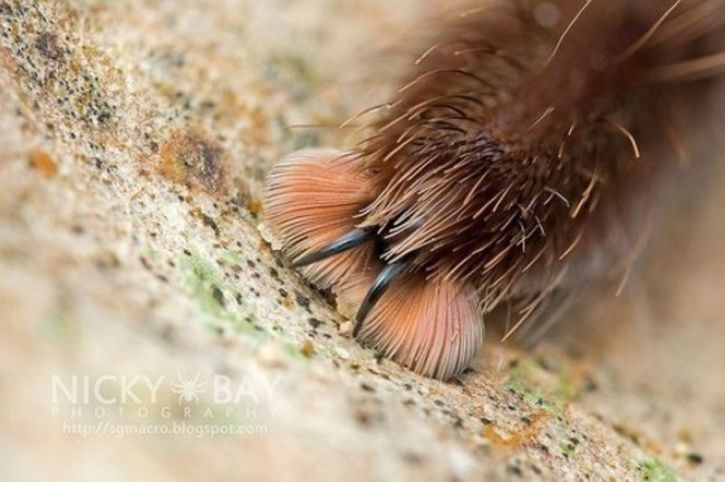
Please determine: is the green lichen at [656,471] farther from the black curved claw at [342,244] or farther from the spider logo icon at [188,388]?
the spider logo icon at [188,388]

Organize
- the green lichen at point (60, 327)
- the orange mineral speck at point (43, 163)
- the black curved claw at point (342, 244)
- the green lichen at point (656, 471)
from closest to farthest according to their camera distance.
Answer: the green lichen at point (60, 327) < the orange mineral speck at point (43, 163) < the black curved claw at point (342, 244) < the green lichen at point (656, 471)

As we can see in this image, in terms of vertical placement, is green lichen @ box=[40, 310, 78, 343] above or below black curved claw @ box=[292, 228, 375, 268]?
below

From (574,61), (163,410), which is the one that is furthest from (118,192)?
(574,61)

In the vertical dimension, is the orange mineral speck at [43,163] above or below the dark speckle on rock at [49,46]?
below

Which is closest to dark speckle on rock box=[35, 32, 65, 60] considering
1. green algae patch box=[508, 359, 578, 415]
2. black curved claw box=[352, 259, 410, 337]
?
black curved claw box=[352, 259, 410, 337]

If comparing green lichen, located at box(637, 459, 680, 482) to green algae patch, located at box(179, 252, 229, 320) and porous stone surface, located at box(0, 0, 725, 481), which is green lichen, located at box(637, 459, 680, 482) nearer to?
porous stone surface, located at box(0, 0, 725, 481)

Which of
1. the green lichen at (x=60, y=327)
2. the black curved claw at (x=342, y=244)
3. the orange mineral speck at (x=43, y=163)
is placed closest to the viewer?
the green lichen at (x=60, y=327)

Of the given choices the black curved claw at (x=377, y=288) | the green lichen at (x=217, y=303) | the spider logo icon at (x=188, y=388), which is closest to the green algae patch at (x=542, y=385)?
the black curved claw at (x=377, y=288)
